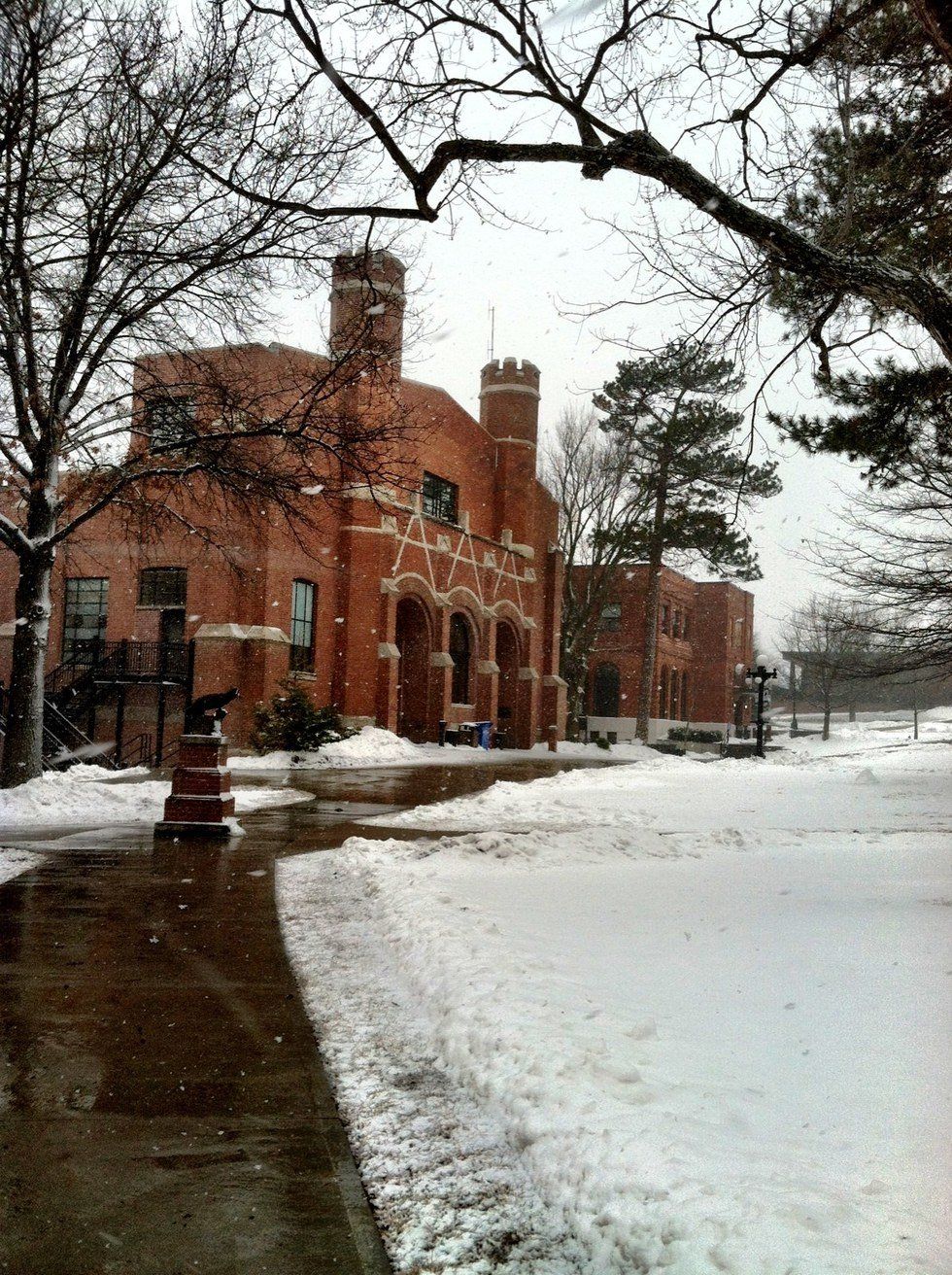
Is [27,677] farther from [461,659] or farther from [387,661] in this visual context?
[461,659]

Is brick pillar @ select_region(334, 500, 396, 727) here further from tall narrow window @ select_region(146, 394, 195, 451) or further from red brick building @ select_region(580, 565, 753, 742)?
red brick building @ select_region(580, 565, 753, 742)

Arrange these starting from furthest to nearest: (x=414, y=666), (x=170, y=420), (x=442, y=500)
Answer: (x=442, y=500), (x=414, y=666), (x=170, y=420)

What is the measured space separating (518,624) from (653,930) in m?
31.0

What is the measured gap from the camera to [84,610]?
27.7 meters

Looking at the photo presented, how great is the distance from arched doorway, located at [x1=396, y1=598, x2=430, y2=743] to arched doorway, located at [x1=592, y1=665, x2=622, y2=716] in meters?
22.5

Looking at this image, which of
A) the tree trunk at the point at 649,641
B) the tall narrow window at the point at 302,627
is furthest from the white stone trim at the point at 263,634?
the tree trunk at the point at 649,641

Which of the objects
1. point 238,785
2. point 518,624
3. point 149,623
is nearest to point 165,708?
point 149,623

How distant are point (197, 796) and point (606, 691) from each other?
43313mm

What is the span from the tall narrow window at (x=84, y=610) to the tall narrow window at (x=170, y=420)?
15.3 m

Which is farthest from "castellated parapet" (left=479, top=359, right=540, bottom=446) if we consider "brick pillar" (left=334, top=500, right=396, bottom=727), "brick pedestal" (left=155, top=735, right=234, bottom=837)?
"brick pedestal" (left=155, top=735, right=234, bottom=837)

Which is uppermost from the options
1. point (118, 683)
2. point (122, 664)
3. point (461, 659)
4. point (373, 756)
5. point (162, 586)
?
point (162, 586)

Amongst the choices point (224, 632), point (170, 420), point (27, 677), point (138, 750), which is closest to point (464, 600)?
point (224, 632)

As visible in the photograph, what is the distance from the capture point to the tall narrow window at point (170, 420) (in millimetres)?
11922

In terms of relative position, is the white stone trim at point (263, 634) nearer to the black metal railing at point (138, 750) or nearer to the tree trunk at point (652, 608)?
the black metal railing at point (138, 750)
